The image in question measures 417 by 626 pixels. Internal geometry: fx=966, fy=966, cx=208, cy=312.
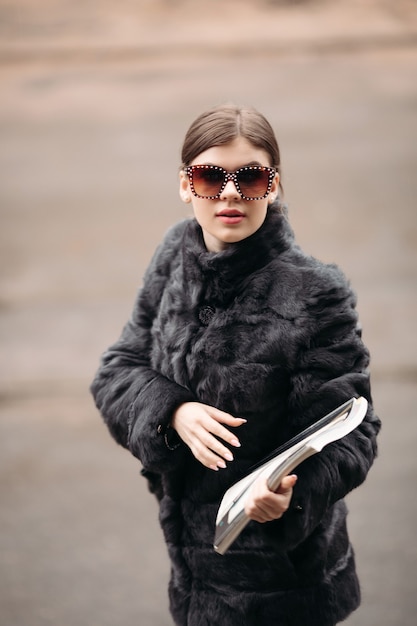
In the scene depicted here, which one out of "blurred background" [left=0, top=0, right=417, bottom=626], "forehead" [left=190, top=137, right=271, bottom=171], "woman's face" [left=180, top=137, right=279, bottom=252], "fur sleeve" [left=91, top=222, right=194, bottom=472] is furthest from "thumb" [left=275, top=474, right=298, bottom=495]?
"blurred background" [left=0, top=0, right=417, bottom=626]

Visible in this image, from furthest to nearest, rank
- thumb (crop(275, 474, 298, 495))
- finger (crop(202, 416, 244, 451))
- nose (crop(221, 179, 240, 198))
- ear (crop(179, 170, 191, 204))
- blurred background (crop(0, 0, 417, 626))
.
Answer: blurred background (crop(0, 0, 417, 626)), ear (crop(179, 170, 191, 204)), nose (crop(221, 179, 240, 198)), finger (crop(202, 416, 244, 451)), thumb (crop(275, 474, 298, 495))

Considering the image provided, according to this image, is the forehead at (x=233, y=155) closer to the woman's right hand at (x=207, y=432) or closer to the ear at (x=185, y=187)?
the ear at (x=185, y=187)

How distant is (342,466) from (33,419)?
3.41 m

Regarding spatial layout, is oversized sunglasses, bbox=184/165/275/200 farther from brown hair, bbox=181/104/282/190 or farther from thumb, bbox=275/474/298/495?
thumb, bbox=275/474/298/495

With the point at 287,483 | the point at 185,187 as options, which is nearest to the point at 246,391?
the point at 287,483

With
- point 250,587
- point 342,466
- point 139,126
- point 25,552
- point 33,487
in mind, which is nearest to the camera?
point 342,466

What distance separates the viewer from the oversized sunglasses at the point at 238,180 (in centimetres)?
221

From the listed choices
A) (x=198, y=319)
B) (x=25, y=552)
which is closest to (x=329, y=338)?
(x=198, y=319)

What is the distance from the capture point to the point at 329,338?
2.18 meters

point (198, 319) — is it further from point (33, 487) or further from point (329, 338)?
point (33, 487)

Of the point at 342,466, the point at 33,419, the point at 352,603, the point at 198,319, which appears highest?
the point at 33,419

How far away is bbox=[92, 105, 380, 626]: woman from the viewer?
7.09 feet

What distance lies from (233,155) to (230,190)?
9 centimetres

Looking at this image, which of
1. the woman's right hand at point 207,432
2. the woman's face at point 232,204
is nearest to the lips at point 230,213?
the woman's face at point 232,204
